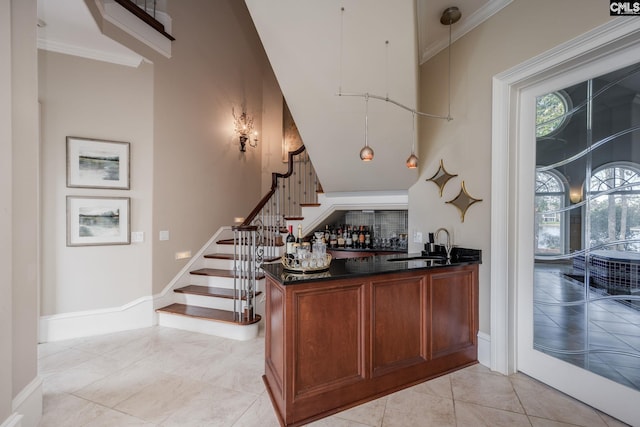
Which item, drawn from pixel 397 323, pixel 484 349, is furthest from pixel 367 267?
pixel 484 349

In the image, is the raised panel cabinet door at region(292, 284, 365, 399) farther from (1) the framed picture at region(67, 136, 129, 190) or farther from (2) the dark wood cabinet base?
(1) the framed picture at region(67, 136, 129, 190)

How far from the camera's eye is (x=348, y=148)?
11.5 feet

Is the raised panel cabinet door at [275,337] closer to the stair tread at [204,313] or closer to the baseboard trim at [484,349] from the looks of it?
the stair tread at [204,313]

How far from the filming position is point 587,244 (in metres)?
2.21

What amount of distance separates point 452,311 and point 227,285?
9.81ft

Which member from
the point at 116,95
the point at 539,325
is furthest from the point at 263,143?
the point at 539,325

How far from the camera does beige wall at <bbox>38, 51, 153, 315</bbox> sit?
3.30m

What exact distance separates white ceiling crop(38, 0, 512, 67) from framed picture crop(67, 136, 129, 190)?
1036 millimetres

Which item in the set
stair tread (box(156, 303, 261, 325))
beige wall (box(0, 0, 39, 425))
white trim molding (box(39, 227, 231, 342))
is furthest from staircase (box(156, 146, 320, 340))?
beige wall (box(0, 0, 39, 425))

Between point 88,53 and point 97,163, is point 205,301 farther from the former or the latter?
point 88,53

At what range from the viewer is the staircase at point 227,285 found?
3.51 meters

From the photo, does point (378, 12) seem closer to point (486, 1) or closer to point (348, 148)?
point (486, 1)

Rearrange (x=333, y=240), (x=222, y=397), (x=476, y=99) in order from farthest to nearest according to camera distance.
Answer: (x=333, y=240) → (x=476, y=99) → (x=222, y=397)

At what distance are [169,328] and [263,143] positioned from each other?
408cm
